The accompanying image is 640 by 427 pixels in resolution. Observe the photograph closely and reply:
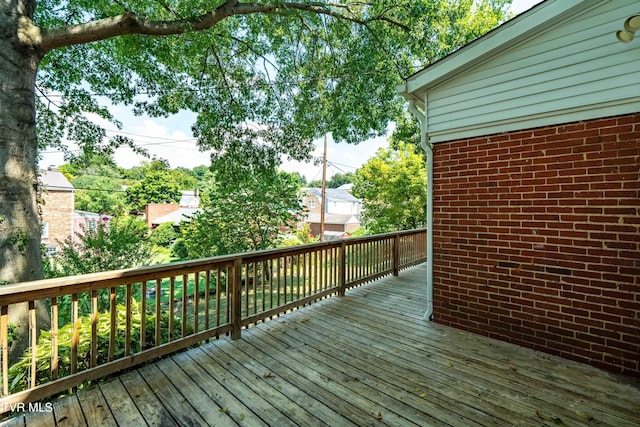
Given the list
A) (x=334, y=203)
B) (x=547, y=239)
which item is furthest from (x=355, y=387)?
(x=334, y=203)

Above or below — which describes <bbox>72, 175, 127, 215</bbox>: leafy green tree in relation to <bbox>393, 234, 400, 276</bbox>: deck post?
above

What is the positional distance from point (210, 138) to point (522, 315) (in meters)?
6.42

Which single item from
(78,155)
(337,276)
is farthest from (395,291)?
(78,155)

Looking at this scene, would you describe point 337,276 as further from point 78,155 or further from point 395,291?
point 78,155

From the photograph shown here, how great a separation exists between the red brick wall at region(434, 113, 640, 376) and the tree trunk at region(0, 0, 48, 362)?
506cm

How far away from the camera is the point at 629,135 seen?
2.45 m

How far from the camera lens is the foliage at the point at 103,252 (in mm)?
5641

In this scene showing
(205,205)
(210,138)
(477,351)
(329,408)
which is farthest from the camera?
(205,205)

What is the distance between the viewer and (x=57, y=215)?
18.2 meters

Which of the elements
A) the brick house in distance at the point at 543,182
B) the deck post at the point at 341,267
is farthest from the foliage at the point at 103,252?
the brick house in distance at the point at 543,182

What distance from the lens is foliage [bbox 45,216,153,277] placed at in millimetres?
5641

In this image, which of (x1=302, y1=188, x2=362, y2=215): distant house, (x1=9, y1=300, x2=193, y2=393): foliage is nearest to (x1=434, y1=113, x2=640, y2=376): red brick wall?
(x1=9, y1=300, x2=193, y2=393): foliage

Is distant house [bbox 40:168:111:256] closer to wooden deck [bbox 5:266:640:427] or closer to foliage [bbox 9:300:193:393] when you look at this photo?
foliage [bbox 9:300:193:393]

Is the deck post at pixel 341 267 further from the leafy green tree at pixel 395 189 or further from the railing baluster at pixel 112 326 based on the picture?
the leafy green tree at pixel 395 189
